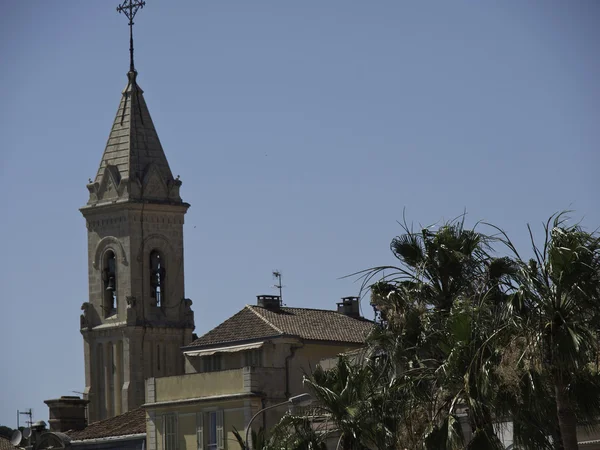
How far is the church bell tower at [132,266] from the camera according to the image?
108m

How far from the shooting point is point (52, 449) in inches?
3273

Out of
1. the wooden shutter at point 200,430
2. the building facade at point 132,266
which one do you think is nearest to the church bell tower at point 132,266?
the building facade at point 132,266

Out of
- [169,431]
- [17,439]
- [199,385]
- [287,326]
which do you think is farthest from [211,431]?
[17,439]

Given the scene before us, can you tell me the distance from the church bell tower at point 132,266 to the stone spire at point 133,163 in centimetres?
6

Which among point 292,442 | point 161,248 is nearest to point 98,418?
point 161,248

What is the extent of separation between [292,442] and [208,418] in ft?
82.8

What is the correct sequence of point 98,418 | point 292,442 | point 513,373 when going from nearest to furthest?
point 513,373 < point 292,442 < point 98,418

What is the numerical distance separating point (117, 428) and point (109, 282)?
27.2m

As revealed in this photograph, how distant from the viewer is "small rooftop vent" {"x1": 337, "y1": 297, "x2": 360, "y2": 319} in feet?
286

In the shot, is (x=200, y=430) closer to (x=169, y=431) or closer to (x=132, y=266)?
(x=169, y=431)

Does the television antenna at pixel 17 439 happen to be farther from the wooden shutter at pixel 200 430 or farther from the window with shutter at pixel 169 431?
the wooden shutter at pixel 200 430

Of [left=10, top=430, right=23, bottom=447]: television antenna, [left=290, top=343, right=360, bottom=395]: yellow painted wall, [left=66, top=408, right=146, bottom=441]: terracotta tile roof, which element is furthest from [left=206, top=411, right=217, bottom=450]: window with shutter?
[left=10, top=430, right=23, bottom=447]: television antenna

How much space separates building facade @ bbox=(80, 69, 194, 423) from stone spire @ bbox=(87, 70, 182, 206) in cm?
6

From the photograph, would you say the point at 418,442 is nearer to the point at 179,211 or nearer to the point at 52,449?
the point at 52,449
